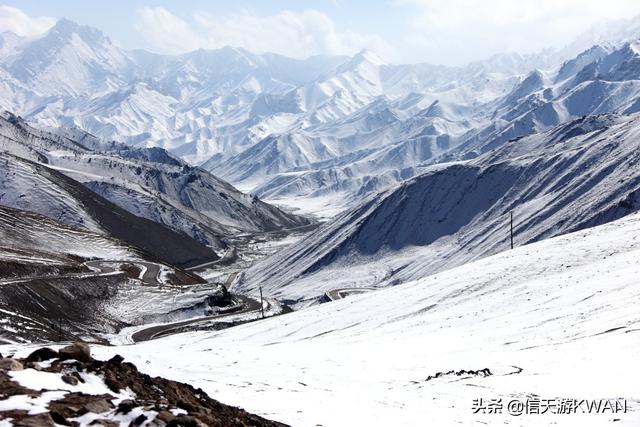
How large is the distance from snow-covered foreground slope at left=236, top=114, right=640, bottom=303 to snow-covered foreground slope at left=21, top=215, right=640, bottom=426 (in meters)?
80.0

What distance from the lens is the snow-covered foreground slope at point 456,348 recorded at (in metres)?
22.2

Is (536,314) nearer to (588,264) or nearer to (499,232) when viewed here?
(588,264)

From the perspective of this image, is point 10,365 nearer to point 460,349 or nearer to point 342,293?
point 460,349

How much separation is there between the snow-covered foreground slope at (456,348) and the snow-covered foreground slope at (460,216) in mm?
80015

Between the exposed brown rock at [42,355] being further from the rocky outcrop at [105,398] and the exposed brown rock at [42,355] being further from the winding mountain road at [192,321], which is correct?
the winding mountain road at [192,321]

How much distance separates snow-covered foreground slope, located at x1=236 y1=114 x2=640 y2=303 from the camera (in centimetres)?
13838

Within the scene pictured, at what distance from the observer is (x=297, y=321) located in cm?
5791

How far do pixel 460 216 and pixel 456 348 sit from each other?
145 m

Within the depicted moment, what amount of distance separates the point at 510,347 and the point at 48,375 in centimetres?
2284

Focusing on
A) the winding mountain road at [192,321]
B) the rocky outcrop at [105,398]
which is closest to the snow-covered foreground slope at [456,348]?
the rocky outcrop at [105,398]

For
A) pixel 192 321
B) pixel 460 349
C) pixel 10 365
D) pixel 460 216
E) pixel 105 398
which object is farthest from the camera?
pixel 460 216

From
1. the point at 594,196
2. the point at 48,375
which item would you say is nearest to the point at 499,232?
the point at 594,196

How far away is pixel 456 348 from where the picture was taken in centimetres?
3459

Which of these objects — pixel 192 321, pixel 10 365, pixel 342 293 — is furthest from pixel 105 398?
pixel 342 293
